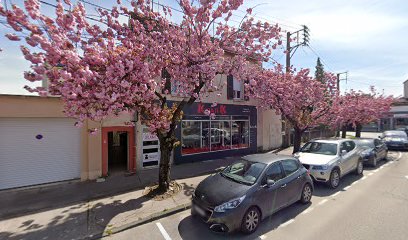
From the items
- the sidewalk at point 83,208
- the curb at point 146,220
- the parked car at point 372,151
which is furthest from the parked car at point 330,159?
the curb at point 146,220

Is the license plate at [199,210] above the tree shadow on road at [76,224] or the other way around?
above

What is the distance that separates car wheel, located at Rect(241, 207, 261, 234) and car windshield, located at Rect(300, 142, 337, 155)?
17.2ft

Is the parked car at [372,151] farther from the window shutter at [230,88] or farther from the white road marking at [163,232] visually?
the white road marking at [163,232]

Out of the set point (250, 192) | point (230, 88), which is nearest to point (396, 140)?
point (230, 88)

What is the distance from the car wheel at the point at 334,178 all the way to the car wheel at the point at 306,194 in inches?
64.9

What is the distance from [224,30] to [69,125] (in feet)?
23.2

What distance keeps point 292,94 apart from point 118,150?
1042cm

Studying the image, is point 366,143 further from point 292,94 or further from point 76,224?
point 76,224

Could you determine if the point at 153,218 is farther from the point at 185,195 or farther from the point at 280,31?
the point at 280,31

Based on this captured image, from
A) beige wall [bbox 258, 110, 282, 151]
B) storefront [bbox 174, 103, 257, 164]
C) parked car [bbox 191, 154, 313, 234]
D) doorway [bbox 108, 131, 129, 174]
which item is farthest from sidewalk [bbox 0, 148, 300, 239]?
beige wall [bbox 258, 110, 282, 151]

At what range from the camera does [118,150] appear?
12.6m

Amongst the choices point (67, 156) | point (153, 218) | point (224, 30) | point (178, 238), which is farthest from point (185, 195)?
point (224, 30)

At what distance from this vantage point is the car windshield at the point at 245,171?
17.9 ft

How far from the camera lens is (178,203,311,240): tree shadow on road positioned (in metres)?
4.82
